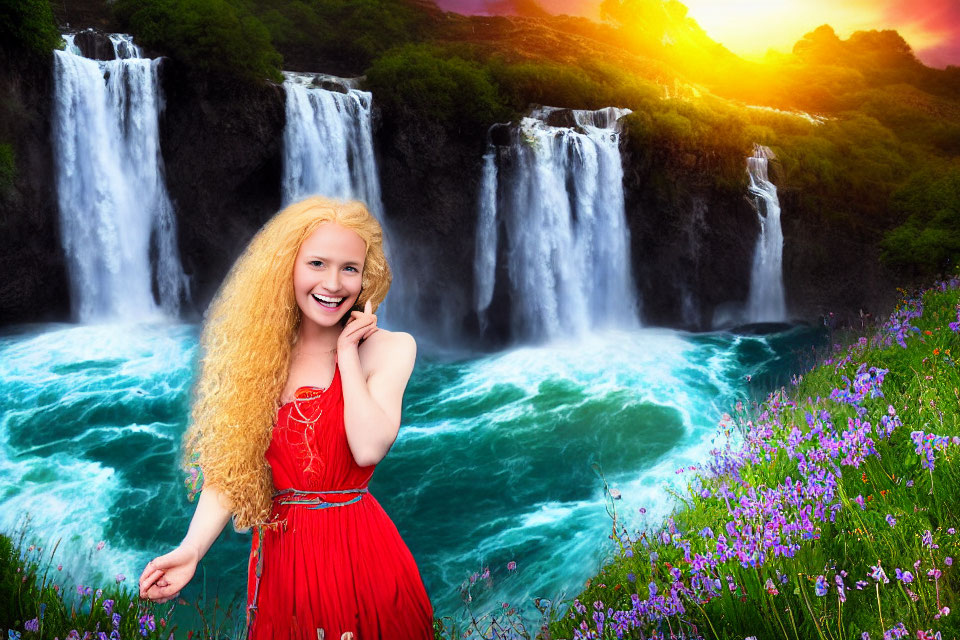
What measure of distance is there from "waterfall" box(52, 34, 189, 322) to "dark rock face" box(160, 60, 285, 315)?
1.00ft

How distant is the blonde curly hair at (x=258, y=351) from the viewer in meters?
1.73

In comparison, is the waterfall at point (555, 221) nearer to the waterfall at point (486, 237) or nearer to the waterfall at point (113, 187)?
the waterfall at point (486, 237)

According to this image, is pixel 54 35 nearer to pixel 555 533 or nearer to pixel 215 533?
pixel 555 533

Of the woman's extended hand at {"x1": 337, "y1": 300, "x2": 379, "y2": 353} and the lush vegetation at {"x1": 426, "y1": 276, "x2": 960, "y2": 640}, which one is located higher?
the woman's extended hand at {"x1": 337, "y1": 300, "x2": 379, "y2": 353}

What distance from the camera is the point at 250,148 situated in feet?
46.6

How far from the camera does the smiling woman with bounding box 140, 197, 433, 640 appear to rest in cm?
167

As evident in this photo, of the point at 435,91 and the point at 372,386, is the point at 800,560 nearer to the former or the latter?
the point at 372,386

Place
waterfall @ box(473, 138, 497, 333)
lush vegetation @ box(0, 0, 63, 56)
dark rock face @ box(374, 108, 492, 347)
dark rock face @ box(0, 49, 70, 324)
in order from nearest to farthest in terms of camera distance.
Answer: lush vegetation @ box(0, 0, 63, 56), dark rock face @ box(0, 49, 70, 324), dark rock face @ box(374, 108, 492, 347), waterfall @ box(473, 138, 497, 333)

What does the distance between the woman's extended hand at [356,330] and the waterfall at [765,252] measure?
16.6 meters

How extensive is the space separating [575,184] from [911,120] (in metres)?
11.9

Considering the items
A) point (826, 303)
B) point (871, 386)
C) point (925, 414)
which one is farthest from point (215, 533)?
point (826, 303)

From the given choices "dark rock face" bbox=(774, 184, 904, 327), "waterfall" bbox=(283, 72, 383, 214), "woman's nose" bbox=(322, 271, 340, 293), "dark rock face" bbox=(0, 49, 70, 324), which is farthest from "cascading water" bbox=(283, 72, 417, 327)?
"woman's nose" bbox=(322, 271, 340, 293)

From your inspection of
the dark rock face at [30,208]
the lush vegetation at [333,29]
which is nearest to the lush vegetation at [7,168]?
the dark rock face at [30,208]

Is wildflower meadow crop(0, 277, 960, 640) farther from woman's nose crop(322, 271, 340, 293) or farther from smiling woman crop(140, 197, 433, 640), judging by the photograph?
woman's nose crop(322, 271, 340, 293)
